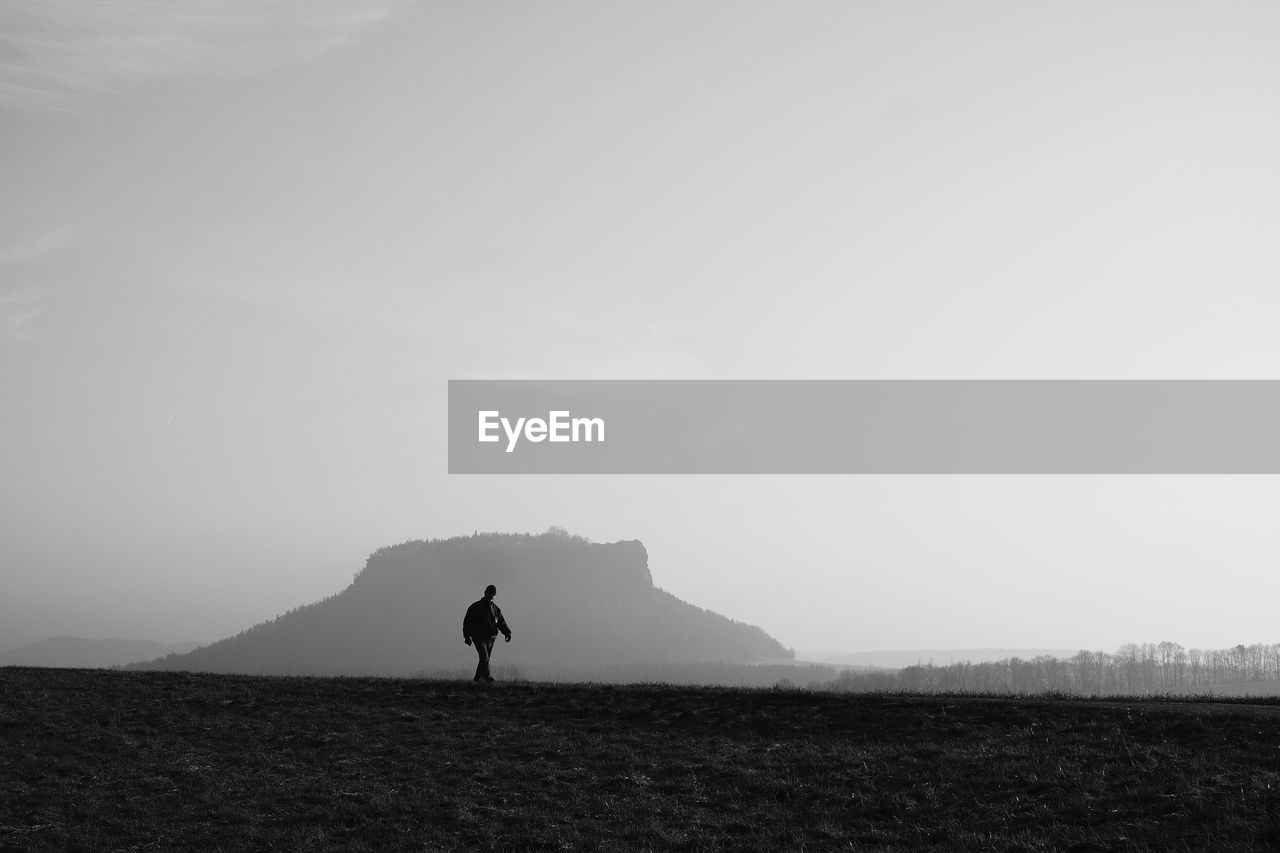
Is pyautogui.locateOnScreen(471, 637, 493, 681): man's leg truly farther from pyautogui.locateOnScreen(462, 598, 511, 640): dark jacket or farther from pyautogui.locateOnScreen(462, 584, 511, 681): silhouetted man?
pyautogui.locateOnScreen(462, 598, 511, 640): dark jacket

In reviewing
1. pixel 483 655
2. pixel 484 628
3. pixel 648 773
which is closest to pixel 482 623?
pixel 484 628

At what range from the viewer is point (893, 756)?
19.7m

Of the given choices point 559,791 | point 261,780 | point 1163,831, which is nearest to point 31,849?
point 261,780

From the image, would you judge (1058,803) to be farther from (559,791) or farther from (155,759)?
(155,759)

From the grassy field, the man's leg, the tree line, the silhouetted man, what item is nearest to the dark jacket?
the silhouetted man

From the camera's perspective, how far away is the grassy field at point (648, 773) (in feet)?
50.9

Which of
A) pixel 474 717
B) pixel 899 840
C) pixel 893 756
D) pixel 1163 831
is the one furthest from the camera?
pixel 474 717

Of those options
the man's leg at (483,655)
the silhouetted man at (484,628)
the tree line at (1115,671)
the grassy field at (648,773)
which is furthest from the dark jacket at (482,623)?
the tree line at (1115,671)

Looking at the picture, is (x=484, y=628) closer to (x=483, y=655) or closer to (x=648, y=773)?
(x=483, y=655)

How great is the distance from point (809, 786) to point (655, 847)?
400cm

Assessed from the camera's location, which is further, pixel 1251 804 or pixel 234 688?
pixel 234 688

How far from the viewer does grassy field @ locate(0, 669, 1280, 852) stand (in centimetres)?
1552

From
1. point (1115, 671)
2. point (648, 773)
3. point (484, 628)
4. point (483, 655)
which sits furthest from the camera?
point (1115, 671)

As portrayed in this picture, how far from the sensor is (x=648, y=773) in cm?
2017
